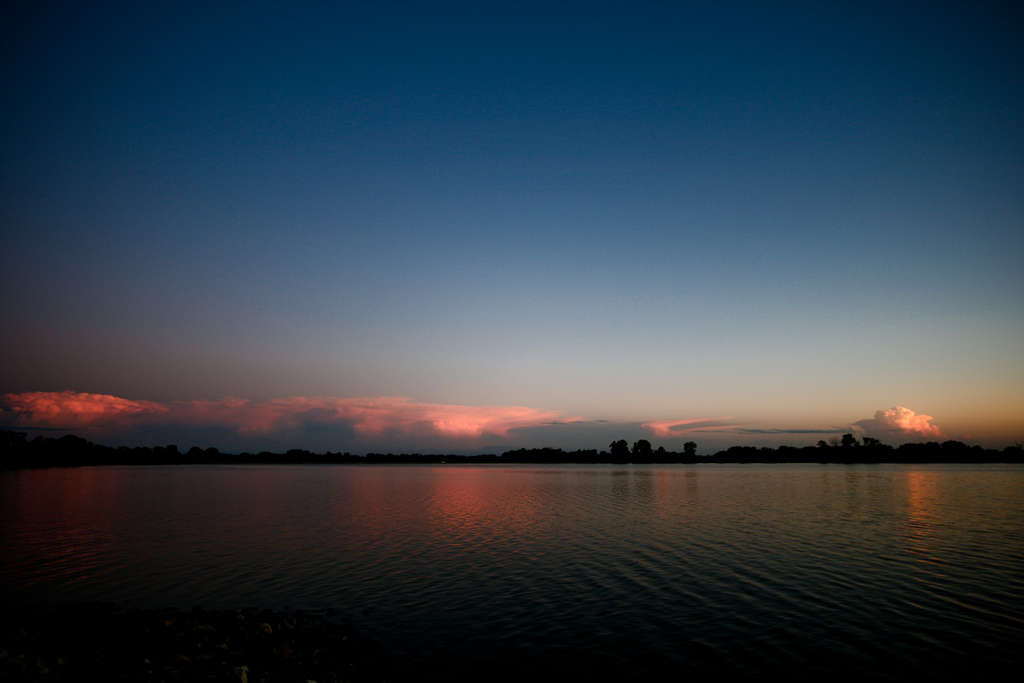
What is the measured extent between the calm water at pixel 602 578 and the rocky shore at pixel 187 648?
1794 mm

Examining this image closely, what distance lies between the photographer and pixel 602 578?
1092 inches

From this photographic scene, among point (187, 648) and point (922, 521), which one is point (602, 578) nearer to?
point (187, 648)

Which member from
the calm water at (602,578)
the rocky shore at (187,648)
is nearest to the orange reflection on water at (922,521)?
the calm water at (602,578)

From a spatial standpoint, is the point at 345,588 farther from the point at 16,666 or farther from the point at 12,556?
the point at 12,556

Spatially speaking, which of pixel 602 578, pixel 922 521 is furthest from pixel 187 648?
pixel 922 521

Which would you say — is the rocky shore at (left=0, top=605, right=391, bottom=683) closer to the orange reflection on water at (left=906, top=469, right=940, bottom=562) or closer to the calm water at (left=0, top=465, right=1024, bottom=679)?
the calm water at (left=0, top=465, right=1024, bottom=679)

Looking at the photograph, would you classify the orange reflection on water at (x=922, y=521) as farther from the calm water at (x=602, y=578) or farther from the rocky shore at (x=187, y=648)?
the rocky shore at (x=187, y=648)

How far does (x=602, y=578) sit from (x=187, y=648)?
63.1 feet

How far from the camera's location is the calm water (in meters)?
18.1

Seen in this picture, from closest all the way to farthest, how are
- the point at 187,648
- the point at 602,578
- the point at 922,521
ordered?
the point at 187,648, the point at 602,578, the point at 922,521

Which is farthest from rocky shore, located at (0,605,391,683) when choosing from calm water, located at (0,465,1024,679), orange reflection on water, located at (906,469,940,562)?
orange reflection on water, located at (906,469,940,562)

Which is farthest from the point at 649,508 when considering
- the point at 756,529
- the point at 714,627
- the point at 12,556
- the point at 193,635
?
the point at 12,556

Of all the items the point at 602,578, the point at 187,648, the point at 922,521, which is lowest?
the point at 922,521

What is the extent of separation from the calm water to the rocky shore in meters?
1.79
